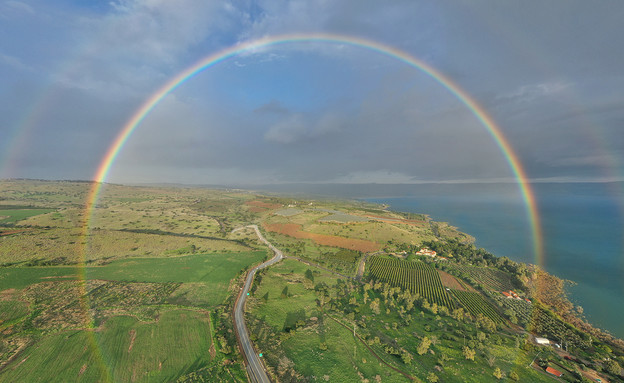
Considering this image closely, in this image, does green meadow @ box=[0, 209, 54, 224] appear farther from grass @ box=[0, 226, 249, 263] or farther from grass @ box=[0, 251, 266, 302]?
grass @ box=[0, 251, 266, 302]

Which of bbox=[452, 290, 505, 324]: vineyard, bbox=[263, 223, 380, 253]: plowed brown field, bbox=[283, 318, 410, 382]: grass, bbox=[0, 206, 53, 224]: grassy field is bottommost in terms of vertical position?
bbox=[452, 290, 505, 324]: vineyard

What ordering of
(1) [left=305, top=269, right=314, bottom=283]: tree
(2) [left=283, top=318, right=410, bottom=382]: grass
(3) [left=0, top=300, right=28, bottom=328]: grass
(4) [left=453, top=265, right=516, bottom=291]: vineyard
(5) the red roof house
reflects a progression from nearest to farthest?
(2) [left=283, top=318, right=410, bottom=382]: grass → (5) the red roof house → (3) [left=0, top=300, right=28, bottom=328]: grass → (1) [left=305, top=269, right=314, bottom=283]: tree → (4) [left=453, top=265, right=516, bottom=291]: vineyard

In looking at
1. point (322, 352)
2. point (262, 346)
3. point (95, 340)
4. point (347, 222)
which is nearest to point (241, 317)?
point (262, 346)

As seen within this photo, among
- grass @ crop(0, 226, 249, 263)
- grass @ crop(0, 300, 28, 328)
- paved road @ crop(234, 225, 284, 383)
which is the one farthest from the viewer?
grass @ crop(0, 226, 249, 263)

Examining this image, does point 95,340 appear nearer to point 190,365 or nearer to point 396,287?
point 190,365

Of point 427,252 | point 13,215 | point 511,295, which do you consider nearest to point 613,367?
point 511,295

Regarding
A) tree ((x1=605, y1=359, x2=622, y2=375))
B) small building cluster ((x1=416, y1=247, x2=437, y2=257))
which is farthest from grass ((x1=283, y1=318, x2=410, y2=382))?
small building cluster ((x1=416, y1=247, x2=437, y2=257))
